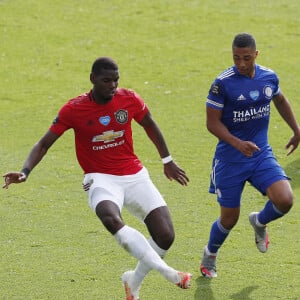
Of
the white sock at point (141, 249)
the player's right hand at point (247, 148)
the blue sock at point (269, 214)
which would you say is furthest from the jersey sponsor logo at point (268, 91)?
the white sock at point (141, 249)

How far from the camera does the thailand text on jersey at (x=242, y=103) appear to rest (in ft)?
33.9

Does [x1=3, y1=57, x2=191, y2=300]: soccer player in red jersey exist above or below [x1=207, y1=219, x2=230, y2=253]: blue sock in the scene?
above

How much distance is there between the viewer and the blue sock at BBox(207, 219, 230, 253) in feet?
35.4

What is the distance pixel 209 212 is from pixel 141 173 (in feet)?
11.3

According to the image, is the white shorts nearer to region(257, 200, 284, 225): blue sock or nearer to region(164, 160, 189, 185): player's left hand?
region(164, 160, 189, 185): player's left hand

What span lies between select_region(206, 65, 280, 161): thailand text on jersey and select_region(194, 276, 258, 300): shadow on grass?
1.36m

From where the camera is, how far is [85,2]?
90.6 ft

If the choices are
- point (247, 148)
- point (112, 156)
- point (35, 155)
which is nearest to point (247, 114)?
point (247, 148)

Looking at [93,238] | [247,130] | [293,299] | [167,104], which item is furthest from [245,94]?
[167,104]

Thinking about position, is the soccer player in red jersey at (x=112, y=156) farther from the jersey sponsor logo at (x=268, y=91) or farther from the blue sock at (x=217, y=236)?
the jersey sponsor logo at (x=268, y=91)

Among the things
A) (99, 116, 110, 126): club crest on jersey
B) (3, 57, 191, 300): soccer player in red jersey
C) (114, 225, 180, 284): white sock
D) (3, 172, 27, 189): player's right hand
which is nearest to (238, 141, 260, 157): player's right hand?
(3, 57, 191, 300): soccer player in red jersey

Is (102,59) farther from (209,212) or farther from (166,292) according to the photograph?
(209,212)

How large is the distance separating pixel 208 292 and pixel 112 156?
176 centimetres

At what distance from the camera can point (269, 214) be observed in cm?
1062
